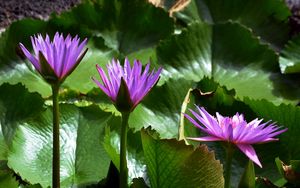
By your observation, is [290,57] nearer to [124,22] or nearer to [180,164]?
[124,22]

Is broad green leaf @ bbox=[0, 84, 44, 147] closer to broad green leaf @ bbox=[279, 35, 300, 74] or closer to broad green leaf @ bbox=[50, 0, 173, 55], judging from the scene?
broad green leaf @ bbox=[50, 0, 173, 55]

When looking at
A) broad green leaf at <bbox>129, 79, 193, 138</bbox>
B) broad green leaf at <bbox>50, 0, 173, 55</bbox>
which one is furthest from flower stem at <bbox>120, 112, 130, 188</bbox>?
broad green leaf at <bbox>50, 0, 173, 55</bbox>

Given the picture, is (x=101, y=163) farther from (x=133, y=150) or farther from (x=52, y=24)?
(x=52, y=24)

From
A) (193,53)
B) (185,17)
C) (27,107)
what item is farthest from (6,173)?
(185,17)

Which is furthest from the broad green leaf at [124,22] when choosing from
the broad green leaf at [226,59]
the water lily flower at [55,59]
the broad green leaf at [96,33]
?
the water lily flower at [55,59]

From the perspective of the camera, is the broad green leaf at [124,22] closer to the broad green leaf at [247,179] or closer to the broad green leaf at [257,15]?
the broad green leaf at [257,15]
